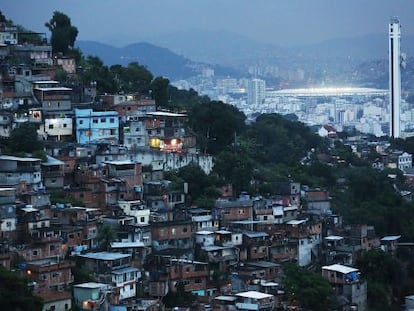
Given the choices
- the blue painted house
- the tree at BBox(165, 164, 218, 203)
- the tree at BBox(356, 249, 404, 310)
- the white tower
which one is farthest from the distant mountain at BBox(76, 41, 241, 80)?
the tree at BBox(356, 249, 404, 310)

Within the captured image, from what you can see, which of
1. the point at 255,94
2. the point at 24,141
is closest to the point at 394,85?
the point at 255,94

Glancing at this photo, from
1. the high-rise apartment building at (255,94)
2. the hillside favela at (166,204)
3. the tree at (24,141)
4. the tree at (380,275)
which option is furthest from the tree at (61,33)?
the high-rise apartment building at (255,94)

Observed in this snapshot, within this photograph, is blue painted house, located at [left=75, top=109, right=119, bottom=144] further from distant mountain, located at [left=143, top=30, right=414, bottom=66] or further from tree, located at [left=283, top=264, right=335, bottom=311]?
distant mountain, located at [left=143, top=30, right=414, bottom=66]

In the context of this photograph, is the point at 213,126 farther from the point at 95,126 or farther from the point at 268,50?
the point at 268,50

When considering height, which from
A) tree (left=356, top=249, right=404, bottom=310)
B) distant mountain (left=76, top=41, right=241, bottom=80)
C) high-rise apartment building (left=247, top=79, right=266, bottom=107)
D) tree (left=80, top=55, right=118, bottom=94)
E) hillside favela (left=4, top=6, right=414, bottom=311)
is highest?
distant mountain (left=76, top=41, right=241, bottom=80)

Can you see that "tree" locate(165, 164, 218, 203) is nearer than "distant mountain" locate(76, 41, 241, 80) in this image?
Yes

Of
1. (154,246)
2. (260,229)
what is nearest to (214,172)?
(260,229)
